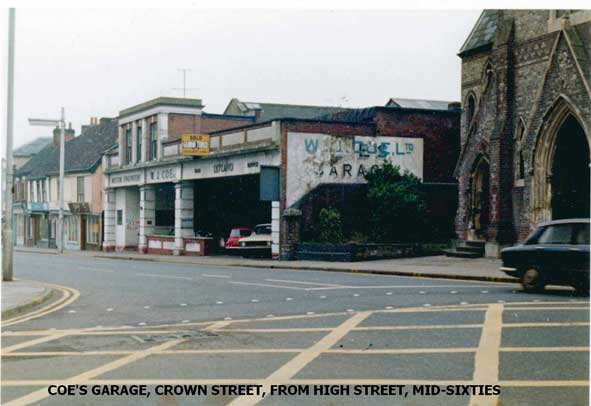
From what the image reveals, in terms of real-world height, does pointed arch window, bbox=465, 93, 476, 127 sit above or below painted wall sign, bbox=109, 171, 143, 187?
above

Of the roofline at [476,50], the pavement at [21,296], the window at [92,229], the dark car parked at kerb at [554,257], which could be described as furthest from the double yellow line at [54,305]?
the window at [92,229]

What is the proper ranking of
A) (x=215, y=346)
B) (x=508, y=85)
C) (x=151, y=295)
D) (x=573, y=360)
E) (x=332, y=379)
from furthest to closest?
(x=508, y=85), (x=151, y=295), (x=215, y=346), (x=573, y=360), (x=332, y=379)

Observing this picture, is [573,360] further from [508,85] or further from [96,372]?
[508,85]

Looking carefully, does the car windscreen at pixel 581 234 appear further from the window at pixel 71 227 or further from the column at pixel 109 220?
the window at pixel 71 227

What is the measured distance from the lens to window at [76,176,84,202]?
5980 cm

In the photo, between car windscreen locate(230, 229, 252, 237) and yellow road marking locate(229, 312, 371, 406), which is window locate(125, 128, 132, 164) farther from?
yellow road marking locate(229, 312, 371, 406)

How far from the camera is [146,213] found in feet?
162

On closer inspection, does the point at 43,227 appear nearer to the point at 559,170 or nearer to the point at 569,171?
the point at 559,170

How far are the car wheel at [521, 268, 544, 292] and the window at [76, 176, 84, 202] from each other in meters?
47.5

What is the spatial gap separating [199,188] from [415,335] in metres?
35.2

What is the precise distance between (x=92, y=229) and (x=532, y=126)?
38.3 metres

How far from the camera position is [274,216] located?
1368 inches

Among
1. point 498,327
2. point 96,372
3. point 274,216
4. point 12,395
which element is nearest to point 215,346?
point 96,372

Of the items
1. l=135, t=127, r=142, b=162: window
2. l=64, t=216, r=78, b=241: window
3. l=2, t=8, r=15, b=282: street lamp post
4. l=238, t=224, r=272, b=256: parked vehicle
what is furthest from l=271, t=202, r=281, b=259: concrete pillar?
l=64, t=216, r=78, b=241: window
